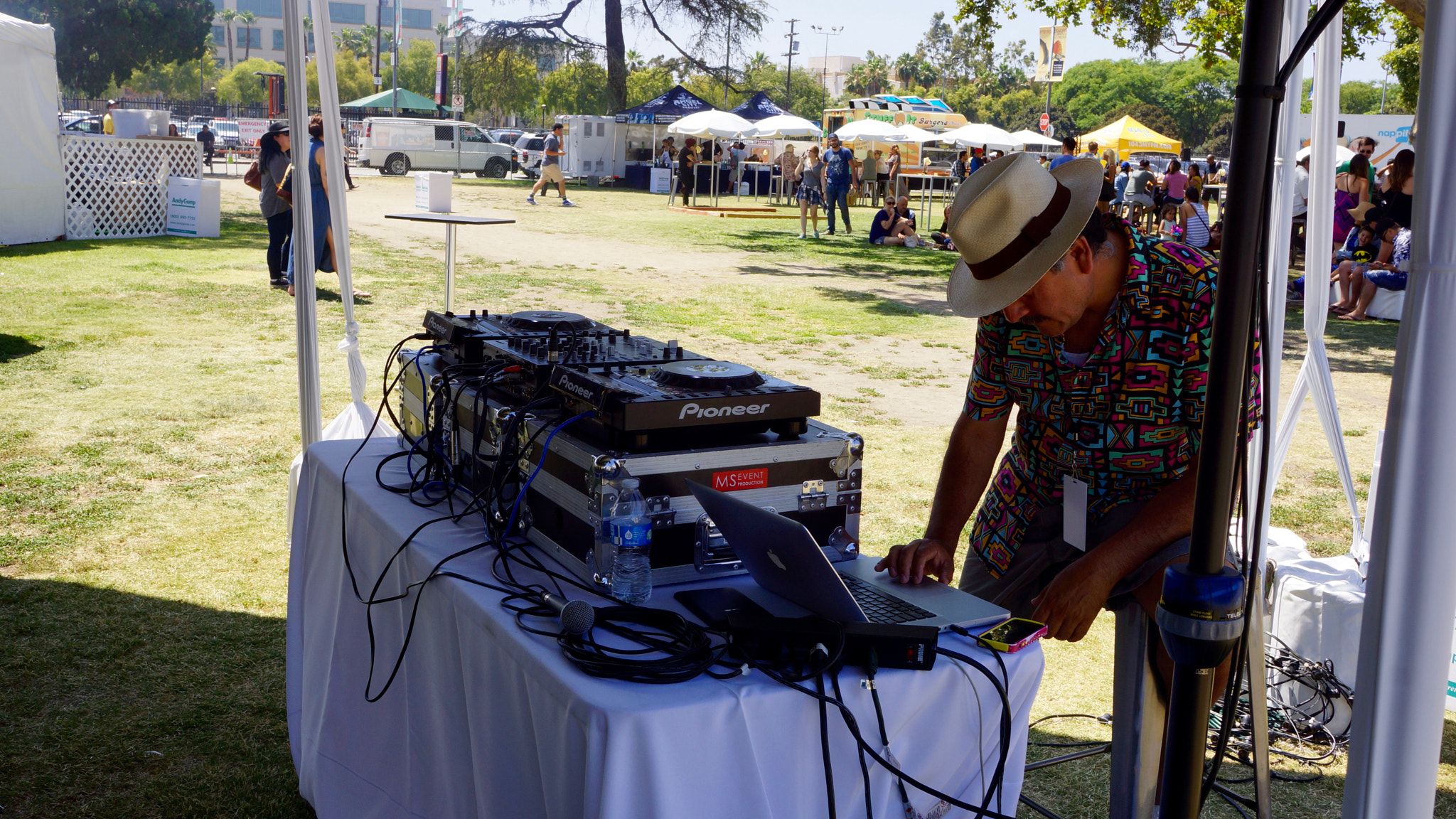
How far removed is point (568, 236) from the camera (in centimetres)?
1723

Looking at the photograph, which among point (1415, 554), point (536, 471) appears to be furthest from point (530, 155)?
point (1415, 554)

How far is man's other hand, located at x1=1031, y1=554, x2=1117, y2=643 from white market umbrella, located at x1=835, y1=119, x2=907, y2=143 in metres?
21.3

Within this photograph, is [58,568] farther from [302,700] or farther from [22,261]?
[22,261]

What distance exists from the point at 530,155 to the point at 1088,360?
3352 cm

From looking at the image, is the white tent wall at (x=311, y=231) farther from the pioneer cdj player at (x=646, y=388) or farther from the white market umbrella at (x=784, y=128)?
the white market umbrella at (x=784, y=128)

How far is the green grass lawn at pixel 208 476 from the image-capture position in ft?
9.98

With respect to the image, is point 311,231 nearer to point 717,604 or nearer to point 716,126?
point 717,604

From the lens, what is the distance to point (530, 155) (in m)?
34.0

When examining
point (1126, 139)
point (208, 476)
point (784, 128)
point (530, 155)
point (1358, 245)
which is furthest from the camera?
point (530, 155)

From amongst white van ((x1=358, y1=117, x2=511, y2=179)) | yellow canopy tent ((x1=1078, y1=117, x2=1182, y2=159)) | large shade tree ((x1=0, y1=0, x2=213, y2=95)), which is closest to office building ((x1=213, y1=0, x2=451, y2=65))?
large shade tree ((x1=0, y1=0, x2=213, y2=95))

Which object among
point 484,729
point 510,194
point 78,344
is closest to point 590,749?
point 484,729

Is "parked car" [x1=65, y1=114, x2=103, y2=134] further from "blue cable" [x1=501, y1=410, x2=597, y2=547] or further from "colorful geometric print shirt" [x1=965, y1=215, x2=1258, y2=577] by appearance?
"colorful geometric print shirt" [x1=965, y1=215, x2=1258, y2=577]

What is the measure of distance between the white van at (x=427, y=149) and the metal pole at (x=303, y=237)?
26830 millimetres

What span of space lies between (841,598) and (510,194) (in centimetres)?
2463
